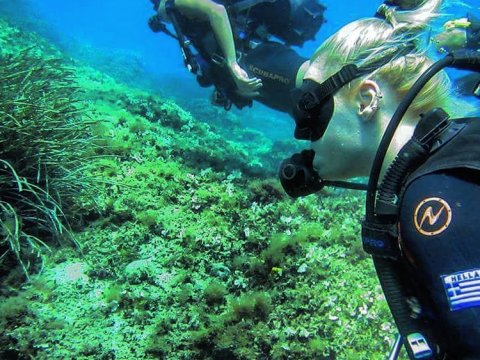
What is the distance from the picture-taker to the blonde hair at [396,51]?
1815mm

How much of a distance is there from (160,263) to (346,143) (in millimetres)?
2269

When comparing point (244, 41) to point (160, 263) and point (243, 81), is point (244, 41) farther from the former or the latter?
point (160, 263)

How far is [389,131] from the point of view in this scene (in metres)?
1.54

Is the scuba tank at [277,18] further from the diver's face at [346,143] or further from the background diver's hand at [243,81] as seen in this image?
the diver's face at [346,143]

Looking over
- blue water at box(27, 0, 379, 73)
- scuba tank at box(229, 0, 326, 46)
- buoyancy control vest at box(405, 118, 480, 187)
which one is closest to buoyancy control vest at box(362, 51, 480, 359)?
buoyancy control vest at box(405, 118, 480, 187)

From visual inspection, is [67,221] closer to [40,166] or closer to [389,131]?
[40,166]

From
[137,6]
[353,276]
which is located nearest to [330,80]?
[353,276]

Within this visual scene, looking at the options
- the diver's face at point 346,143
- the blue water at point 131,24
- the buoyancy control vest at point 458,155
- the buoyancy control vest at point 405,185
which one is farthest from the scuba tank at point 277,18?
the blue water at point 131,24

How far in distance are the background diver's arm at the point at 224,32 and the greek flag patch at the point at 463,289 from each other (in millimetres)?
4872

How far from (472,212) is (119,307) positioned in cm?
273

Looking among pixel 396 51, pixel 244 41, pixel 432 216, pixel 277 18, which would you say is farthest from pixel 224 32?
pixel 432 216

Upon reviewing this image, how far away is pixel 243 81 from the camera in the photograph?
5.64 metres

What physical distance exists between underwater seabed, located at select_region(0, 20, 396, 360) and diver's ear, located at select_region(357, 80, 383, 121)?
1.84 m

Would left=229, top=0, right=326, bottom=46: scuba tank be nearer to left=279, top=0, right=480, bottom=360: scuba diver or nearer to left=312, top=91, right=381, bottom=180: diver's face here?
left=279, top=0, right=480, bottom=360: scuba diver
